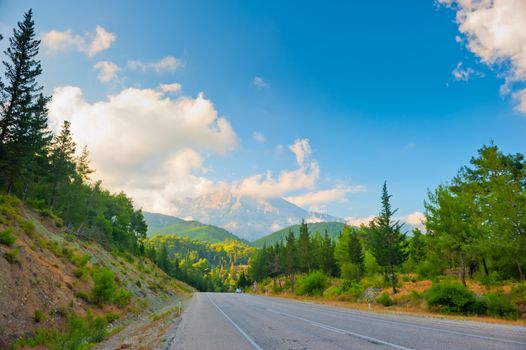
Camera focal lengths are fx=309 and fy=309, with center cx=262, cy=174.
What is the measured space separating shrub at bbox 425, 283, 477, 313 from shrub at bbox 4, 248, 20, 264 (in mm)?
26729

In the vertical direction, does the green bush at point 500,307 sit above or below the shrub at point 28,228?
below

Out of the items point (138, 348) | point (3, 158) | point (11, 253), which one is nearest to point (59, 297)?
point (11, 253)

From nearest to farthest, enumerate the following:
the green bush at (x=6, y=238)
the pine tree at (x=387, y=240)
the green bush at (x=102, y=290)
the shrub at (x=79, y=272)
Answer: the green bush at (x=6, y=238) < the green bush at (x=102, y=290) < the shrub at (x=79, y=272) < the pine tree at (x=387, y=240)

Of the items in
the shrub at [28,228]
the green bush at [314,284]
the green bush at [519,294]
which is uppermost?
the shrub at [28,228]

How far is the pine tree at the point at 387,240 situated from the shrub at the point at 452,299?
13297mm

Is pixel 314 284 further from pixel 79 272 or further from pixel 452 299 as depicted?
pixel 79 272

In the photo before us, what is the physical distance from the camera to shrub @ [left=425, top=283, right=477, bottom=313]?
21234 millimetres

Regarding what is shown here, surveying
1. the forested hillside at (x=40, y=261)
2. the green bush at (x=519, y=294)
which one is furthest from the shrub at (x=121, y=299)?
the green bush at (x=519, y=294)

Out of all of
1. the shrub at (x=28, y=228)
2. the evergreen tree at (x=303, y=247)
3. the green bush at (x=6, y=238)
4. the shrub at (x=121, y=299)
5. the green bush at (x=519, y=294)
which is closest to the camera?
the green bush at (x=6, y=238)

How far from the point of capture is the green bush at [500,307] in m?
19.0

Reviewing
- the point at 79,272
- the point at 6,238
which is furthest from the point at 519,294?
the point at 6,238

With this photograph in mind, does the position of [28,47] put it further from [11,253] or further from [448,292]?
[448,292]

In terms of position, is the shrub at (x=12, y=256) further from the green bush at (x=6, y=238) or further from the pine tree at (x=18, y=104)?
the pine tree at (x=18, y=104)

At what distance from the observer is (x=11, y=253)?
15938 millimetres
